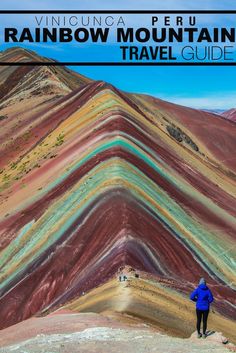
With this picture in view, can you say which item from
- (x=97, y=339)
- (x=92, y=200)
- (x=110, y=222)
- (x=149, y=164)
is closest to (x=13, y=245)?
(x=92, y=200)

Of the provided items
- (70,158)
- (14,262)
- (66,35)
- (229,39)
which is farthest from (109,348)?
(70,158)

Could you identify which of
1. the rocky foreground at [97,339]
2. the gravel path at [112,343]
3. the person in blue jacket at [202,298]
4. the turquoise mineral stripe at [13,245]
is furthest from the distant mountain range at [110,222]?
the gravel path at [112,343]

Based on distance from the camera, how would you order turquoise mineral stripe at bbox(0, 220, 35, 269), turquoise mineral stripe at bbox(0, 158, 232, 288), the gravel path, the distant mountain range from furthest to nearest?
turquoise mineral stripe at bbox(0, 220, 35, 269), turquoise mineral stripe at bbox(0, 158, 232, 288), the distant mountain range, the gravel path

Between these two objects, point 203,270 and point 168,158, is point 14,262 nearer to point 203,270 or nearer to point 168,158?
point 203,270

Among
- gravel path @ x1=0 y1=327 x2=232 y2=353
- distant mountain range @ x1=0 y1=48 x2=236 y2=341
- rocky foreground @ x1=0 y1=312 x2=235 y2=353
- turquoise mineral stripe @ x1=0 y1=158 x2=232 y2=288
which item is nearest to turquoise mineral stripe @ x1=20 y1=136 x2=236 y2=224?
distant mountain range @ x1=0 y1=48 x2=236 y2=341

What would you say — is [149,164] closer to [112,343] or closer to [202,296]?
[202,296]

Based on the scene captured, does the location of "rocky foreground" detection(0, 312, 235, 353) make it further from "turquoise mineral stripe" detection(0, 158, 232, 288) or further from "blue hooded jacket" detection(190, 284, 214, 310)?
"turquoise mineral stripe" detection(0, 158, 232, 288)
